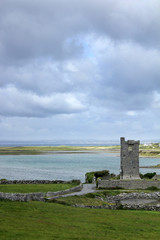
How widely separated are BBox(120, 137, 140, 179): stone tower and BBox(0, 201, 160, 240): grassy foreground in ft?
77.6

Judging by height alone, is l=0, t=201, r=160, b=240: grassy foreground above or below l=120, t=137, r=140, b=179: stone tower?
below

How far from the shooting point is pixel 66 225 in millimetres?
19891

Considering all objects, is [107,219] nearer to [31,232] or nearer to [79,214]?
[79,214]

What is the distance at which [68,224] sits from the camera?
2031cm

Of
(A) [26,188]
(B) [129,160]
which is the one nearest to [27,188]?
(A) [26,188]

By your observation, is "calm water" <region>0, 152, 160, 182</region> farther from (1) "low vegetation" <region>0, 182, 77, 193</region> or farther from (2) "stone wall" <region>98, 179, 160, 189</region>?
(1) "low vegetation" <region>0, 182, 77, 193</region>

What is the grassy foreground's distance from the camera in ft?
55.4

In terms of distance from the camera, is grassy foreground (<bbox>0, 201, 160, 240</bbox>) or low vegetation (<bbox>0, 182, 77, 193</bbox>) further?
low vegetation (<bbox>0, 182, 77, 193</bbox>)

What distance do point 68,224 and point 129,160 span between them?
33.1 meters

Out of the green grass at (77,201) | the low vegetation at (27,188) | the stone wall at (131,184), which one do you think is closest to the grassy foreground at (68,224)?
the green grass at (77,201)

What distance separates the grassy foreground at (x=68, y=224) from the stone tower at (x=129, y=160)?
23.6 metres

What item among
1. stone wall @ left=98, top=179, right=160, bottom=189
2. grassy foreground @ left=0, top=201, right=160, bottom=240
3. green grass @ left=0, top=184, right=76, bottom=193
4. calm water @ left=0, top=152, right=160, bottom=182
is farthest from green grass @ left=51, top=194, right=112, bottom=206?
calm water @ left=0, top=152, right=160, bottom=182

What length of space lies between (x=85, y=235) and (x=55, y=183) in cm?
3363

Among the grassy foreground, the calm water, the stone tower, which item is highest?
the stone tower
